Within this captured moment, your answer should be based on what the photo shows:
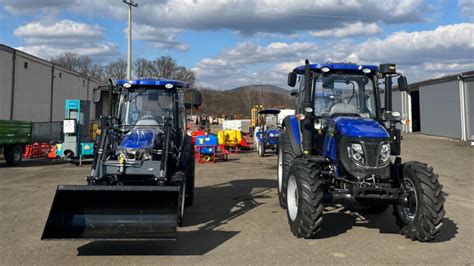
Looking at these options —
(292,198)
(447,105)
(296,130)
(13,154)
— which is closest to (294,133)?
(296,130)

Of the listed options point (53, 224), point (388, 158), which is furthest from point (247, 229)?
point (53, 224)

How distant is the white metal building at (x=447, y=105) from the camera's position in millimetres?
26109

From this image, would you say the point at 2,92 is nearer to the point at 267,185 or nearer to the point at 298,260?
the point at 267,185

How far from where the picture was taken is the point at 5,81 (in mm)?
21922

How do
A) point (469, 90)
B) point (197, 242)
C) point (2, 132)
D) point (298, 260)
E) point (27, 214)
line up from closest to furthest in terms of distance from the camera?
point (298, 260) → point (197, 242) → point (27, 214) → point (2, 132) → point (469, 90)

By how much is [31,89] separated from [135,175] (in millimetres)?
22188

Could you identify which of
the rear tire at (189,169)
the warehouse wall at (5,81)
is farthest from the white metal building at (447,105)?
the warehouse wall at (5,81)

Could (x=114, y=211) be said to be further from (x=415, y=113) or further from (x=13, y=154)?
(x=415, y=113)

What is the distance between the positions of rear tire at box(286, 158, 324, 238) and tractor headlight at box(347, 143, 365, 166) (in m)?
0.52

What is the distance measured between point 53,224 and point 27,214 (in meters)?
3.01

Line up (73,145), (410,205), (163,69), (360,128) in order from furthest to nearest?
(163,69) → (73,145) → (360,128) → (410,205)

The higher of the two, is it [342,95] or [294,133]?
[342,95]

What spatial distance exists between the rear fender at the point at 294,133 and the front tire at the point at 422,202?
190 cm

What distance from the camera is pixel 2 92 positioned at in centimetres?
2173
